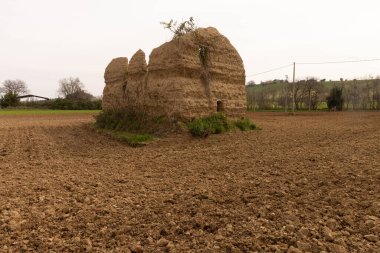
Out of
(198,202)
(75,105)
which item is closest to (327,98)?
(75,105)

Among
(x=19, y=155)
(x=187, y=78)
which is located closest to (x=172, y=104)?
(x=187, y=78)

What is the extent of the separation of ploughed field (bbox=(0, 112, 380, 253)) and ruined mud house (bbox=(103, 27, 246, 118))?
4.23 metres

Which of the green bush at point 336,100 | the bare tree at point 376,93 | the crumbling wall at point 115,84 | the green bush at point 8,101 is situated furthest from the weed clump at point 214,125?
the green bush at point 8,101

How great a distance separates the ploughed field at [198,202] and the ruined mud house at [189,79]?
13.9 ft

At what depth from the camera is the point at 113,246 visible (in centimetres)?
350

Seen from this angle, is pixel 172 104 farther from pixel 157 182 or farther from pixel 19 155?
pixel 157 182

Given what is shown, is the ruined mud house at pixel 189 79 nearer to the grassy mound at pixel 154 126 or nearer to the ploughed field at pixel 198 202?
the grassy mound at pixel 154 126

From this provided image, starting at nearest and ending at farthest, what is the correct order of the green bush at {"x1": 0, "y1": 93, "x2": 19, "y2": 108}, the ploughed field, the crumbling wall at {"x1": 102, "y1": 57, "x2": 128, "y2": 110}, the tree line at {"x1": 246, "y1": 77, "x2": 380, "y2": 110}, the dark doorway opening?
1. the ploughed field
2. the dark doorway opening
3. the crumbling wall at {"x1": 102, "y1": 57, "x2": 128, "y2": 110}
4. the tree line at {"x1": 246, "y1": 77, "x2": 380, "y2": 110}
5. the green bush at {"x1": 0, "y1": 93, "x2": 19, "y2": 108}

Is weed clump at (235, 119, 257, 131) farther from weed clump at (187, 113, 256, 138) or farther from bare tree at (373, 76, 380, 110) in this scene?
bare tree at (373, 76, 380, 110)

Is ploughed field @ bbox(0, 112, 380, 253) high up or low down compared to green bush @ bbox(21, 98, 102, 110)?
down

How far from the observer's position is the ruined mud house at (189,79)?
40.9ft

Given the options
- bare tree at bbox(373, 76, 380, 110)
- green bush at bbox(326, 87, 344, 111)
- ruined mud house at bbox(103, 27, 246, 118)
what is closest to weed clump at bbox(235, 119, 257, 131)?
ruined mud house at bbox(103, 27, 246, 118)

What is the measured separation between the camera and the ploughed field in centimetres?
Result: 348

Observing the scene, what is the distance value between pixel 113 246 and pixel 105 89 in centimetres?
1560
